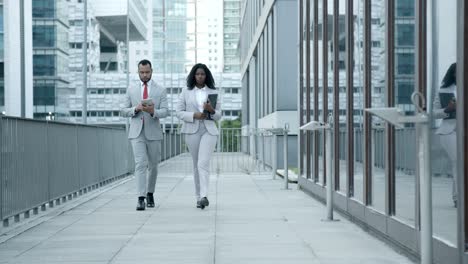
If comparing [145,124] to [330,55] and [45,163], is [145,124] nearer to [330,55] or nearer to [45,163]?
[45,163]

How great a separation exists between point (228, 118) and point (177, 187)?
10080 centimetres

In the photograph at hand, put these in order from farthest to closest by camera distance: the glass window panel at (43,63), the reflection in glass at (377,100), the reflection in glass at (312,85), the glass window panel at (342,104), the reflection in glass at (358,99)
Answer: the glass window panel at (43,63) < the reflection in glass at (312,85) < the glass window panel at (342,104) < the reflection in glass at (358,99) < the reflection in glass at (377,100)

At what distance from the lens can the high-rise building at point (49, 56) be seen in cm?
7306

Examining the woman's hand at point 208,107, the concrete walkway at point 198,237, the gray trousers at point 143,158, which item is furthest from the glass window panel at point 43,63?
the woman's hand at point 208,107

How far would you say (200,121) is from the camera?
12445 mm

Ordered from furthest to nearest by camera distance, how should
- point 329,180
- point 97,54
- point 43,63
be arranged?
1. point 97,54
2. point 43,63
3. point 329,180

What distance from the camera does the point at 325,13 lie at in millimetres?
13273

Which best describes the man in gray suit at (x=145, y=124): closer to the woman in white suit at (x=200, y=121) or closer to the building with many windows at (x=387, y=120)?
the woman in white suit at (x=200, y=121)

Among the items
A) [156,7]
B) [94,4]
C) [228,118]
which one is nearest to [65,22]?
[94,4]

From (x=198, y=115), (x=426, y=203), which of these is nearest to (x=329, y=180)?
(x=198, y=115)

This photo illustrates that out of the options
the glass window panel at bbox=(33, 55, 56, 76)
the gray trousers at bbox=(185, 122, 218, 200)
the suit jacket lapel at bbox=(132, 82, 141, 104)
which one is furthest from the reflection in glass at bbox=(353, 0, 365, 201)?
the glass window panel at bbox=(33, 55, 56, 76)

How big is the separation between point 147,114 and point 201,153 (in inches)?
33.6

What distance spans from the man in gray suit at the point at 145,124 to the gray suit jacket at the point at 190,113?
22cm

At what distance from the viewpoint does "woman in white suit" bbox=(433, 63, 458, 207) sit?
5.92 meters
